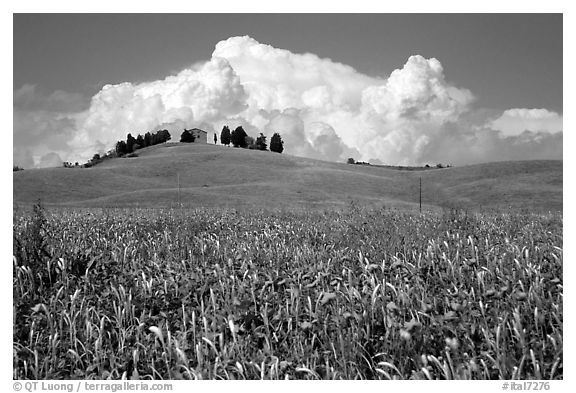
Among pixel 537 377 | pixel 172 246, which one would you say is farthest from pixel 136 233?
pixel 537 377

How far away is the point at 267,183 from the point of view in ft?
157

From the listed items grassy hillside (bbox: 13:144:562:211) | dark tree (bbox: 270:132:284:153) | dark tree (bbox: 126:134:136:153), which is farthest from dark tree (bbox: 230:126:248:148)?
dark tree (bbox: 126:134:136:153)

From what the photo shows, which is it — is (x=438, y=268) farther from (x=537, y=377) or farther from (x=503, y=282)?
(x=537, y=377)

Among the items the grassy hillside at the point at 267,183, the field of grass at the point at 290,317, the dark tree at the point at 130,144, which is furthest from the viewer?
the dark tree at the point at 130,144

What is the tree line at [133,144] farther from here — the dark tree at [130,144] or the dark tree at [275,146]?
the dark tree at [275,146]

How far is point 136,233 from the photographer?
824cm

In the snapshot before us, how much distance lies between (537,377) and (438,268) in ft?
6.50

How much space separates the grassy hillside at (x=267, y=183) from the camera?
36344mm

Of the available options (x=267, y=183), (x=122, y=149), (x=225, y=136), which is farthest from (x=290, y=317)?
(x=225, y=136)

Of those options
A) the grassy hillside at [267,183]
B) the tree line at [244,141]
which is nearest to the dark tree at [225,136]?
the tree line at [244,141]

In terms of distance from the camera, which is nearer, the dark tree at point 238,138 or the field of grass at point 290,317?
the field of grass at point 290,317

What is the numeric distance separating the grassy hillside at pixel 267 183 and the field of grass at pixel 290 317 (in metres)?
26.7

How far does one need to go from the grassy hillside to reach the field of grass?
2672 centimetres

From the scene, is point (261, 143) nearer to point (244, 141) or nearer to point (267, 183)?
→ point (244, 141)
